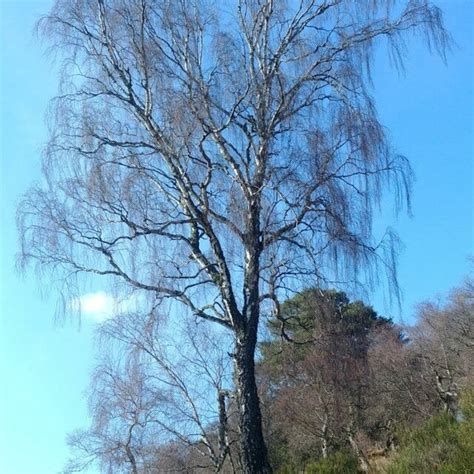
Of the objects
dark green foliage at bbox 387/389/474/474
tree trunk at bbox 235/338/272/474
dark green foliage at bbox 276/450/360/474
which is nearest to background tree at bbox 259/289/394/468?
dark green foliage at bbox 276/450/360/474

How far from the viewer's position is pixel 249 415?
8.28 meters

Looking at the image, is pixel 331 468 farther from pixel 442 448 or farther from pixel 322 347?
pixel 442 448

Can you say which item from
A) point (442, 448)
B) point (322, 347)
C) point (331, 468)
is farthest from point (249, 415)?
point (442, 448)

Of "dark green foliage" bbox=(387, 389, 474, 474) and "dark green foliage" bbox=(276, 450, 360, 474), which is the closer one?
"dark green foliage" bbox=(387, 389, 474, 474)

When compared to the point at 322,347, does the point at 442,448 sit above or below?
below

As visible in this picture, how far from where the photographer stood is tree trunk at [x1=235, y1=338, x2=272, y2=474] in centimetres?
805

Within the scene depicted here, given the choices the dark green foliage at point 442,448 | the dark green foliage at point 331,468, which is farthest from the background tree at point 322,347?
the dark green foliage at point 442,448

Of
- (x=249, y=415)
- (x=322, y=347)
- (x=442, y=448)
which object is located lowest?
(x=442, y=448)

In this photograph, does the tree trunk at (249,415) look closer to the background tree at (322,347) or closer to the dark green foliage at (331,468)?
Answer: the background tree at (322,347)

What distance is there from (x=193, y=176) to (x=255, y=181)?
87 centimetres

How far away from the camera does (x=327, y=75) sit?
935 cm

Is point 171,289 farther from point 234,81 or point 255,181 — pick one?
point 234,81

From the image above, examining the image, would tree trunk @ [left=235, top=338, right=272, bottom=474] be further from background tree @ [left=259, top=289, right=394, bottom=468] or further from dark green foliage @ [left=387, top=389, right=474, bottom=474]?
dark green foliage @ [left=387, top=389, right=474, bottom=474]

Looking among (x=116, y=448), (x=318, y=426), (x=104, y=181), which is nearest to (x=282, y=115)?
(x=104, y=181)
